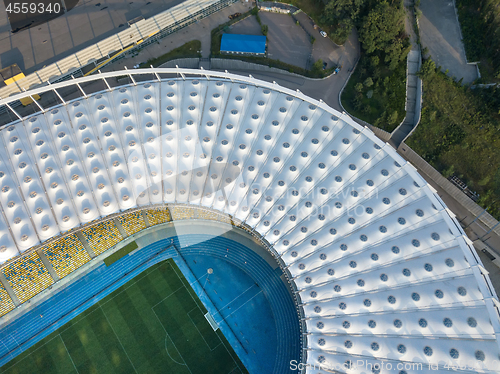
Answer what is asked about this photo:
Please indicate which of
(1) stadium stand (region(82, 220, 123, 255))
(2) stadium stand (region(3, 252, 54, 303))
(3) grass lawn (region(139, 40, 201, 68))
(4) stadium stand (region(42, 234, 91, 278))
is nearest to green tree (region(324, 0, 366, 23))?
(3) grass lawn (region(139, 40, 201, 68))

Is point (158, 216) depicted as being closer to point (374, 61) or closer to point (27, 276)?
→ point (27, 276)

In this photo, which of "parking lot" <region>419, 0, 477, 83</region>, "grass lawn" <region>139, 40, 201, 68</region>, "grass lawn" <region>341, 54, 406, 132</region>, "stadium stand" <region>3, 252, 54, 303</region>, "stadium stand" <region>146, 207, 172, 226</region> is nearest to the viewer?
"stadium stand" <region>3, 252, 54, 303</region>

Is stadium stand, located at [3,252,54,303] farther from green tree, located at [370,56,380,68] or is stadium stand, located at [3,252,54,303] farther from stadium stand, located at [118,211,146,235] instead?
green tree, located at [370,56,380,68]

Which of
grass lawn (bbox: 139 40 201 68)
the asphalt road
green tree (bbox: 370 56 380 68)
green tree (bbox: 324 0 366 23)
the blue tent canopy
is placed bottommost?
green tree (bbox: 370 56 380 68)

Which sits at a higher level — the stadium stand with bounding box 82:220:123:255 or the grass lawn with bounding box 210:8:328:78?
the grass lawn with bounding box 210:8:328:78

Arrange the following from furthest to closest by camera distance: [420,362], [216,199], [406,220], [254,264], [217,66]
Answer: [217,66]
[254,264]
[216,199]
[406,220]
[420,362]

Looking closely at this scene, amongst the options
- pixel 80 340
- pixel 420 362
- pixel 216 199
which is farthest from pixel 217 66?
pixel 420 362

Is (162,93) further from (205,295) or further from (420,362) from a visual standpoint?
(420,362)
